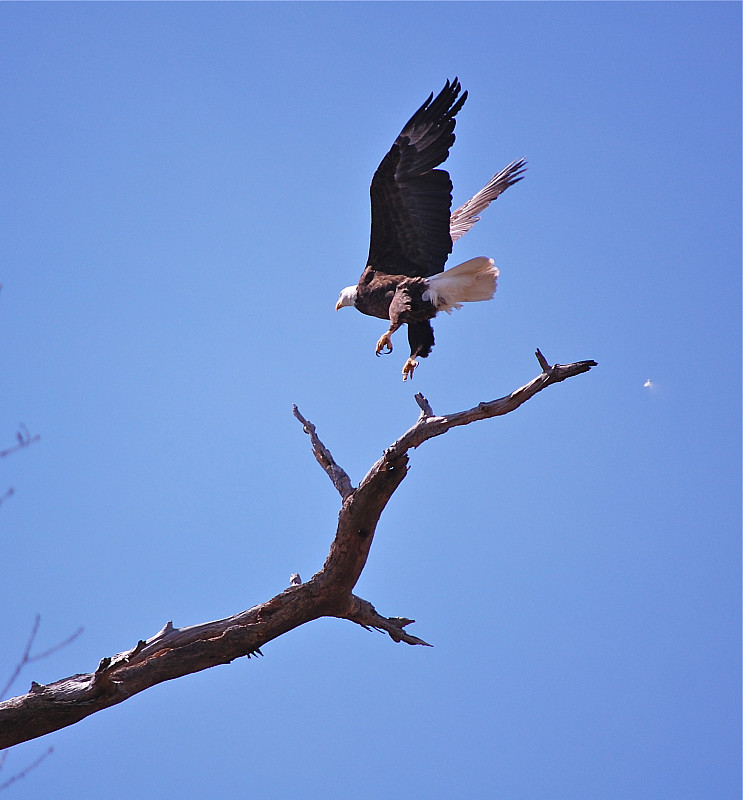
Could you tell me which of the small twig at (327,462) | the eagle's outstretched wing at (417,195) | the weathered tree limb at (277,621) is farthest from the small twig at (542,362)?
the eagle's outstretched wing at (417,195)

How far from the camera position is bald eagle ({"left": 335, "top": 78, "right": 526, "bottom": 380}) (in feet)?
19.0

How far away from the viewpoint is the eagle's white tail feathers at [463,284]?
5.54 meters

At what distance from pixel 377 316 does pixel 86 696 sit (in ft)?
11.3

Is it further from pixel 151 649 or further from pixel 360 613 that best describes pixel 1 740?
pixel 360 613

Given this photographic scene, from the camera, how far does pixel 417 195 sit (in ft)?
19.8

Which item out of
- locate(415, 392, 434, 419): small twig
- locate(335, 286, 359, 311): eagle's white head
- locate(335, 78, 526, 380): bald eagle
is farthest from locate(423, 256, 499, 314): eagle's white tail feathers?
locate(415, 392, 434, 419): small twig

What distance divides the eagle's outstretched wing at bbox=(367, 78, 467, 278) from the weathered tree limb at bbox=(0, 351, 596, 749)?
2043 millimetres

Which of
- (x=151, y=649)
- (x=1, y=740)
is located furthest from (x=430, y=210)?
(x=1, y=740)

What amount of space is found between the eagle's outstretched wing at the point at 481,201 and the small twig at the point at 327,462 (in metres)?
3.16

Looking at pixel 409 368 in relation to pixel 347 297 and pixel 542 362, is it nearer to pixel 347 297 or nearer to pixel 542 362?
pixel 347 297

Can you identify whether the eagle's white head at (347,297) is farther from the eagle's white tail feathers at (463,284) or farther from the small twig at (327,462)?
the small twig at (327,462)

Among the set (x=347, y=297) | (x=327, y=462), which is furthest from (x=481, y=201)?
(x=327, y=462)

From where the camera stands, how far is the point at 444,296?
5.86 m

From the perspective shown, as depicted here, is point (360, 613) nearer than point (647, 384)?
No
